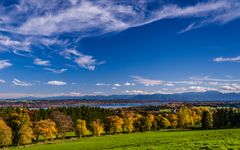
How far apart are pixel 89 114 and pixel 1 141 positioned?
67.6 meters

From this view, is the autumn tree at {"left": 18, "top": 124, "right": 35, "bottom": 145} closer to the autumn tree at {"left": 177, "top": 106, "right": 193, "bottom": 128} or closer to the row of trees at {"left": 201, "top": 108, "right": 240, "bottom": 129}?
the row of trees at {"left": 201, "top": 108, "right": 240, "bottom": 129}

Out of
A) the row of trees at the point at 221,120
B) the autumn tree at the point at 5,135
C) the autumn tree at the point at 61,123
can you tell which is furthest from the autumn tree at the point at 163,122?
the autumn tree at the point at 5,135

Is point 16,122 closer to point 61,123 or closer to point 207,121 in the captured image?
point 61,123


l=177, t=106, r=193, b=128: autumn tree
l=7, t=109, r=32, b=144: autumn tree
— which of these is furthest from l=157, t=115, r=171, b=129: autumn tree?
l=7, t=109, r=32, b=144: autumn tree

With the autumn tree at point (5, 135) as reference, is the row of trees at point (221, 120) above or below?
above

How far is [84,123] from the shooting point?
130000 millimetres

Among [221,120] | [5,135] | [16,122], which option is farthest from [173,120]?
[5,135]

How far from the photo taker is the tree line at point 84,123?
111812 millimetres

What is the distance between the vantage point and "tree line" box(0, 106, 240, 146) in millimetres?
111812

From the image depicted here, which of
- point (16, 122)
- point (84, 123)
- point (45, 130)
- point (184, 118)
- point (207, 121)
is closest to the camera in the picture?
point (16, 122)

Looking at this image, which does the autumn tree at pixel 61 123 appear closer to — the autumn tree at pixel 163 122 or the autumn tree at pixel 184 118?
the autumn tree at pixel 163 122

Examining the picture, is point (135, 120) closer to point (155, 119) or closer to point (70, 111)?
point (155, 119)

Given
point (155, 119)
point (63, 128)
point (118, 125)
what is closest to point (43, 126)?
point (63, 128)

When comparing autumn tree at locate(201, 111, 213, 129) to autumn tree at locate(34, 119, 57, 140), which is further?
autumn tree at locate(201, 111, 213, 129)
